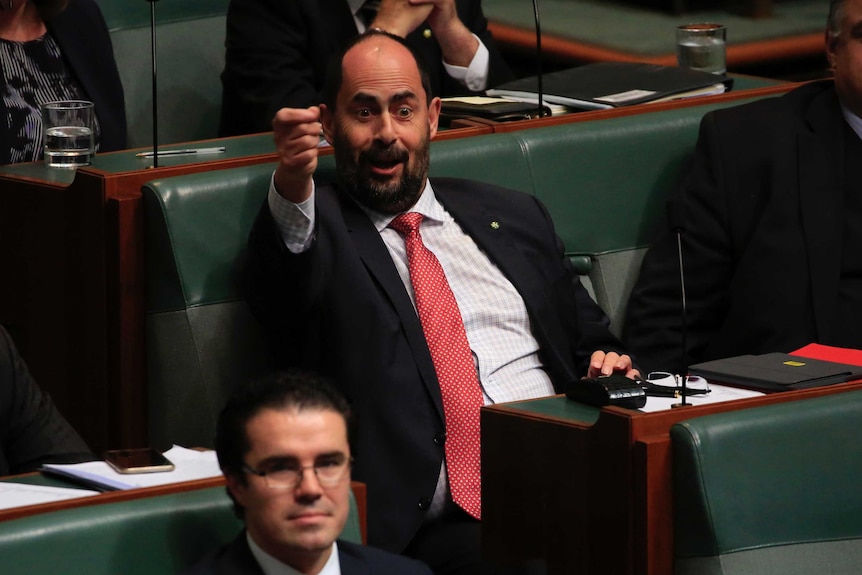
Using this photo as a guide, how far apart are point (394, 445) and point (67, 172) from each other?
737mm

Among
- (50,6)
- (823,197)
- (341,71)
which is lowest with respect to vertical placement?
(823,197)

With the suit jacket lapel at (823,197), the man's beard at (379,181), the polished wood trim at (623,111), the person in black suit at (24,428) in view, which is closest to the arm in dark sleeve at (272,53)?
the polished wood trim at (623,111)

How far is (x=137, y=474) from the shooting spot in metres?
1.87

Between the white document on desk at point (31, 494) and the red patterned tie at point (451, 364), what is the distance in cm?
69

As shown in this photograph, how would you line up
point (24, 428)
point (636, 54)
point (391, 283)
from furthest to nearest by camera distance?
1. point (636, 54)
2. point (391, 283)
3. point (24, 428)

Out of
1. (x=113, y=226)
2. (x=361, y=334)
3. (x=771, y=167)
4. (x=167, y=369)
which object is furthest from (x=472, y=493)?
(x=771, y=167)

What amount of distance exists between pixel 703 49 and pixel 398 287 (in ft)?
4.19

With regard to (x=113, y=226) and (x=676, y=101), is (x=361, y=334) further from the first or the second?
(x=676, y=101)

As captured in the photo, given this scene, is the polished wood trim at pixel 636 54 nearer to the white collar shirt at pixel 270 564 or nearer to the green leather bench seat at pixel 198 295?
the green leather bench seat at pixel 198 295

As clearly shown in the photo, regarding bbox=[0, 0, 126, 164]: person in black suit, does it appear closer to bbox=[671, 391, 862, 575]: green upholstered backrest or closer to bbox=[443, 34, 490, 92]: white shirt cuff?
bbox=[443, 34, 490, 92]: white shirt cuff

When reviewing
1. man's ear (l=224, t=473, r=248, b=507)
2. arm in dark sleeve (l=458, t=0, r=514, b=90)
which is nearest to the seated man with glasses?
man's ear (l=224, t=473, r=248, b=507)

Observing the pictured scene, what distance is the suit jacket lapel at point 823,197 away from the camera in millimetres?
2732

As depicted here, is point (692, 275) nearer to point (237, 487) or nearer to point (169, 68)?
point (237, 487)

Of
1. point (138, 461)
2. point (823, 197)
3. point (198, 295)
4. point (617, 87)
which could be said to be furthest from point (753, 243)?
point (138, 461)
